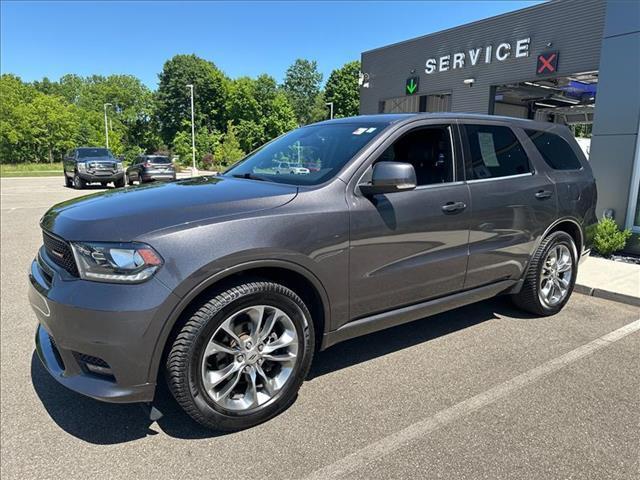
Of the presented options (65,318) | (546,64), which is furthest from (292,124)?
(65,318)

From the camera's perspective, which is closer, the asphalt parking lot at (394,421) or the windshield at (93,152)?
the asphalt parking lot at (394,421)

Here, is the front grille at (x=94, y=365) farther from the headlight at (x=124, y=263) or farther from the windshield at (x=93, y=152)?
the windshield at (x=93, y=152)

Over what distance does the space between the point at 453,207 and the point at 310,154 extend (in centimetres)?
115

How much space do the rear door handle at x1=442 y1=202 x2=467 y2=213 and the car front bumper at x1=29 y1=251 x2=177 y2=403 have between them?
2.09 meters

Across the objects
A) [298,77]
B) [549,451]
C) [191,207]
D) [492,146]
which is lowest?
[549,451]

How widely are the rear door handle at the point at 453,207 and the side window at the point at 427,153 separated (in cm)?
20

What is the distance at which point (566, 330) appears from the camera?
4.29m

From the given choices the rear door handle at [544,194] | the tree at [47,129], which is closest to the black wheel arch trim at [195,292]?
the rear door handle at [544,194]

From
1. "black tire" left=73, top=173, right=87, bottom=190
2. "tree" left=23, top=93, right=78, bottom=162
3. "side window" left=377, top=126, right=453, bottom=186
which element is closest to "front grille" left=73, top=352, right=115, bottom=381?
"side window" left=377, top=126, right=453, bottom=186

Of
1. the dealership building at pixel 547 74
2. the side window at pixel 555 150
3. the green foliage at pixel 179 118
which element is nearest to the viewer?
the side window at pixel 555 150

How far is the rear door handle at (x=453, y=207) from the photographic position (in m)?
3.49

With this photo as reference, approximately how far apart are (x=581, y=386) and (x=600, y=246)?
462 cm

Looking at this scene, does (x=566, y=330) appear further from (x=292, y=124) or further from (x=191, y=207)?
(x=292, y=124)

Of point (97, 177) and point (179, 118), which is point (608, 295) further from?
point (179, 118)
